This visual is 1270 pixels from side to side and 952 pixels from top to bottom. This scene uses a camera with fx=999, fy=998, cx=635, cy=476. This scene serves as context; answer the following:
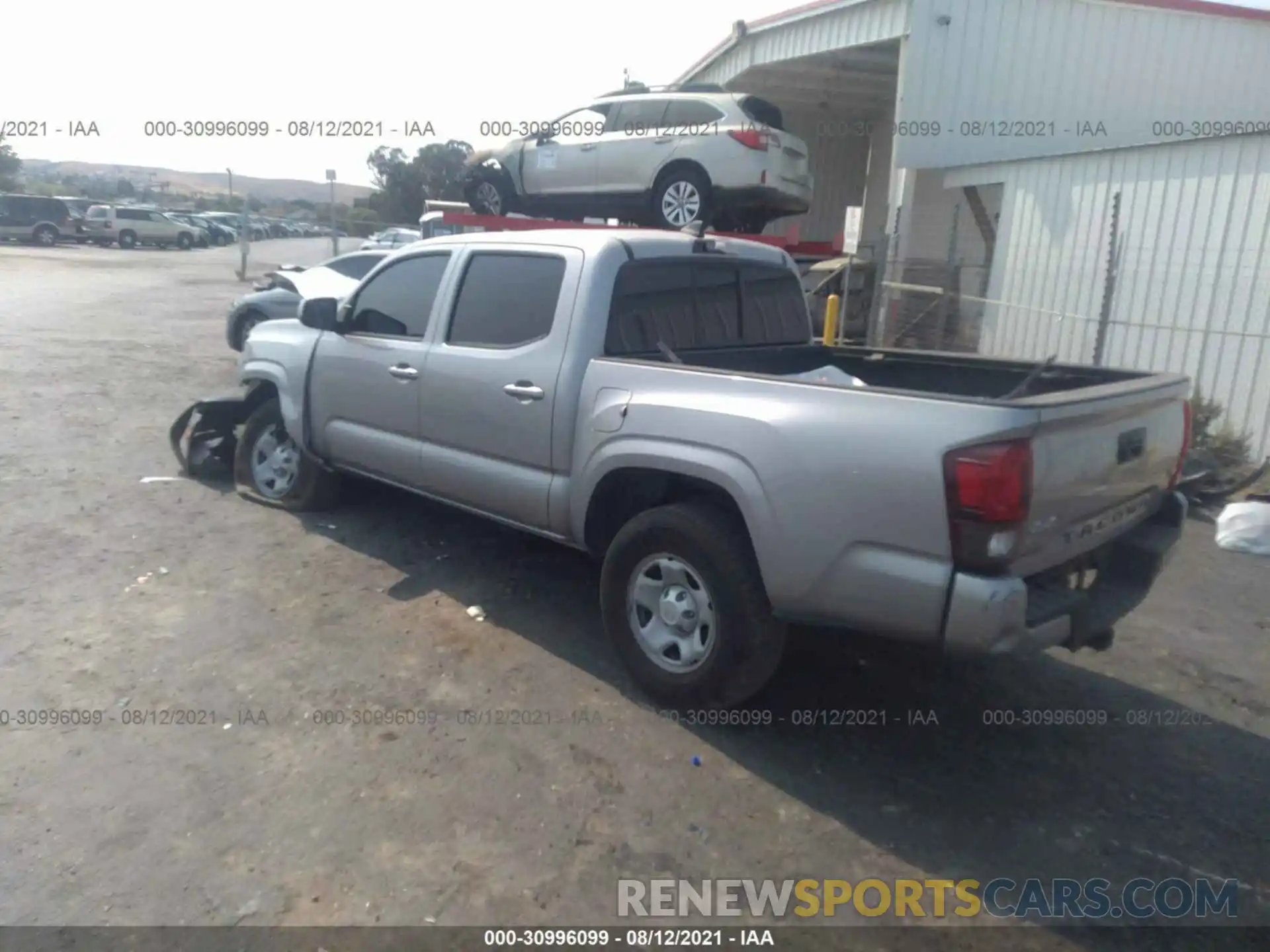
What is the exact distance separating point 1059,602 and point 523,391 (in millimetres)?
2472

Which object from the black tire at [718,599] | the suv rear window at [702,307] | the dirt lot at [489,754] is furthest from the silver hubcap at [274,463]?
the black tire at [718,599]

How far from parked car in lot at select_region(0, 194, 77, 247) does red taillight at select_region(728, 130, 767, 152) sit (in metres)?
40.3

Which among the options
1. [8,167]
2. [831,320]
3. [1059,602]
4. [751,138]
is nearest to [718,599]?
[1059,602]

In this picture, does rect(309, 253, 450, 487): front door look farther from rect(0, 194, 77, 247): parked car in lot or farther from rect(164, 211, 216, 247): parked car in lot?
rect(164, 211, 216, 247): parked car in lot

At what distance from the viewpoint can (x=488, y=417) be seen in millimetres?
4883

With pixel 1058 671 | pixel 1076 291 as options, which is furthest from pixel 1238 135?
pixel 1058 671

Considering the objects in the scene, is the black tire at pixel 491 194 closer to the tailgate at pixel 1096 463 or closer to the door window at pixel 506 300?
the door window at pixel 506 300

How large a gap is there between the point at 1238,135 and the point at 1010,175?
12.7ft

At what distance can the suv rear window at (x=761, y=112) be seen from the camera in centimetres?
1088

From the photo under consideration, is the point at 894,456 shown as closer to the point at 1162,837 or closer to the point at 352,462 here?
the point at 1162,837

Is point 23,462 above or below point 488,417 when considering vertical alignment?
below

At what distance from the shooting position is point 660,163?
11.1 m

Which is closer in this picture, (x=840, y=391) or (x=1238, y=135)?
(x=840, y=391)

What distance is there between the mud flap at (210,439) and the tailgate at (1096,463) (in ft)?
18.9
